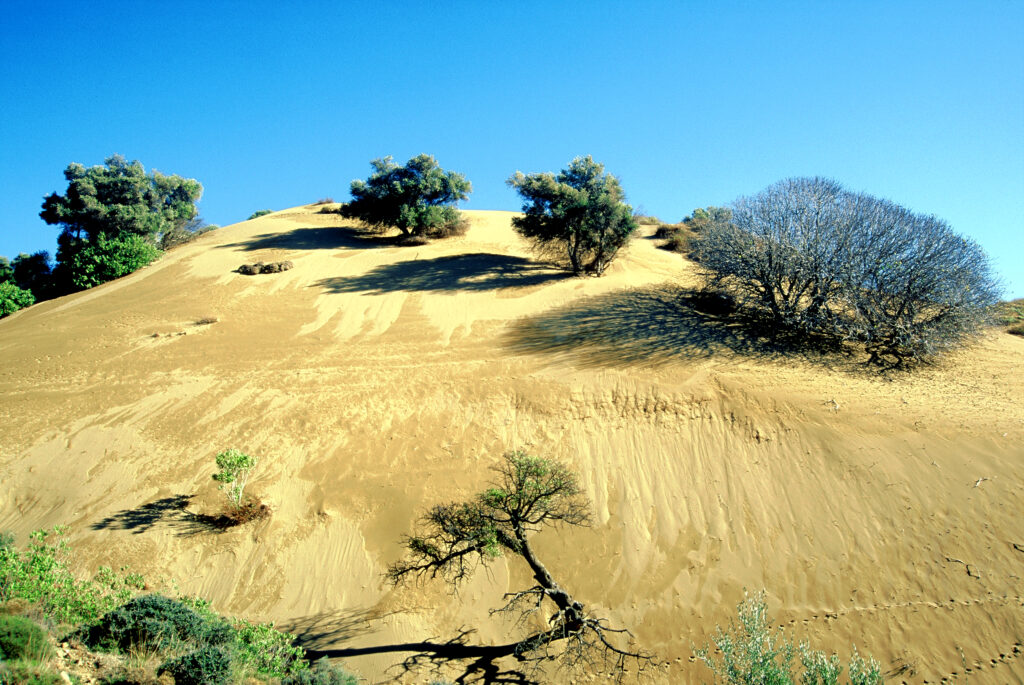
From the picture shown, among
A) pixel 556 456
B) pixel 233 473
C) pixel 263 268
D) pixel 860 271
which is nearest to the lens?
pixel 233 473

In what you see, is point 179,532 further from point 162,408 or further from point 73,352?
point 73,352

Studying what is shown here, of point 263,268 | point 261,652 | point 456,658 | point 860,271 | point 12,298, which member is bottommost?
point 456,658

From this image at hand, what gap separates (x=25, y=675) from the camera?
623cm

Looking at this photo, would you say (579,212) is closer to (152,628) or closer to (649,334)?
(649,334)

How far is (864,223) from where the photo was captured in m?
19.5

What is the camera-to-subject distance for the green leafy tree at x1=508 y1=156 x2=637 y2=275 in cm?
2534

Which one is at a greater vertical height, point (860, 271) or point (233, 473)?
point (860, 271)

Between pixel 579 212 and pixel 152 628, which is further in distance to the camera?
pixel 579 212

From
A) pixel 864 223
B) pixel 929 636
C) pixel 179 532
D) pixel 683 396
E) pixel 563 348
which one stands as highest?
pixel 864 223

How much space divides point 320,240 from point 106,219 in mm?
11886

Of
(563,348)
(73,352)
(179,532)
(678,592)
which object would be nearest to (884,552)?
(678,592)

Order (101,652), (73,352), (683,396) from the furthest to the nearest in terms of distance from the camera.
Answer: (73,352)
(683,396)
(101,652)

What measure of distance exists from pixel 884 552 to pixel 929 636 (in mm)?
2045

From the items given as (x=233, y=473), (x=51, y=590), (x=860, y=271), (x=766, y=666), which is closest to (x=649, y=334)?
(x=860, y=271)
